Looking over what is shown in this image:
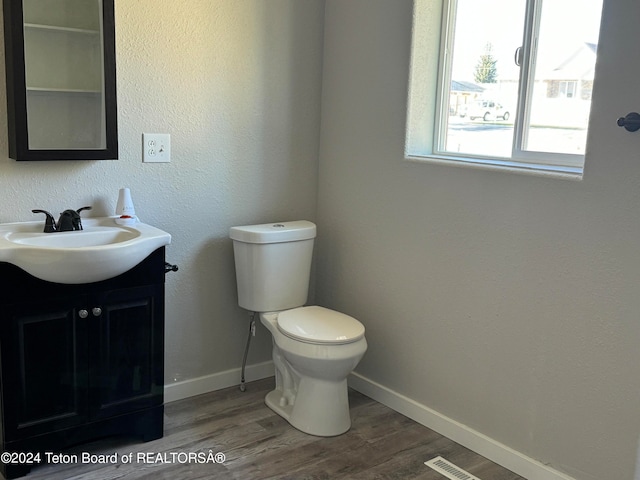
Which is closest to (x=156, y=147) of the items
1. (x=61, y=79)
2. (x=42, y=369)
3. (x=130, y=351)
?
(x=61, y=79)

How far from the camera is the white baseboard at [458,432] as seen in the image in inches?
89.2

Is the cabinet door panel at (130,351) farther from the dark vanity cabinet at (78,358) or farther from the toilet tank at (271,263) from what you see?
the toilet tank at (271,263)

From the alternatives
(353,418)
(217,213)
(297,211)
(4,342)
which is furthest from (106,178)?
(353,418)

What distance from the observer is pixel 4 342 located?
2.03 metres

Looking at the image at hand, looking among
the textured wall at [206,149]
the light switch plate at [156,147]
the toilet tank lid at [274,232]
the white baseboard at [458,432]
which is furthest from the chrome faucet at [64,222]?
the white baseboard at [458,432]

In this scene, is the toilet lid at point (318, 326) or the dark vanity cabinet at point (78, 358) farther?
the toilet lid at point (318, 326)

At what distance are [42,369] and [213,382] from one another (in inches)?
37.1

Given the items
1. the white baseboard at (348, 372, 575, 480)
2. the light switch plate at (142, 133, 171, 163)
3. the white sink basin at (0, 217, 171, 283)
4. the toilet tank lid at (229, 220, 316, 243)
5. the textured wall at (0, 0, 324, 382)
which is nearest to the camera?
the white sink basin at (0, 217, 171, 283)

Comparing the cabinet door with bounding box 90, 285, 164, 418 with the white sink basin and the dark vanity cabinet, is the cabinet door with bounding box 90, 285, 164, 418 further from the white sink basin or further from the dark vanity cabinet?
the white sink basin

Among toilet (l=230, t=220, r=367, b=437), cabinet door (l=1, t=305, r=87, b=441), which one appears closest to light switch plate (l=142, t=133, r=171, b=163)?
toilet (l=230, t=220, r=367, b=437)

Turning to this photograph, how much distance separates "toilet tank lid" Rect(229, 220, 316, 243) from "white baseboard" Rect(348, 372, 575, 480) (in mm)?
740

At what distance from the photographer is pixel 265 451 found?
95.0 inches

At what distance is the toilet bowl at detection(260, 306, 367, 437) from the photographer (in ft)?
8.04

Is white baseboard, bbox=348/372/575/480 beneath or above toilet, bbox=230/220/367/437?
beneath
